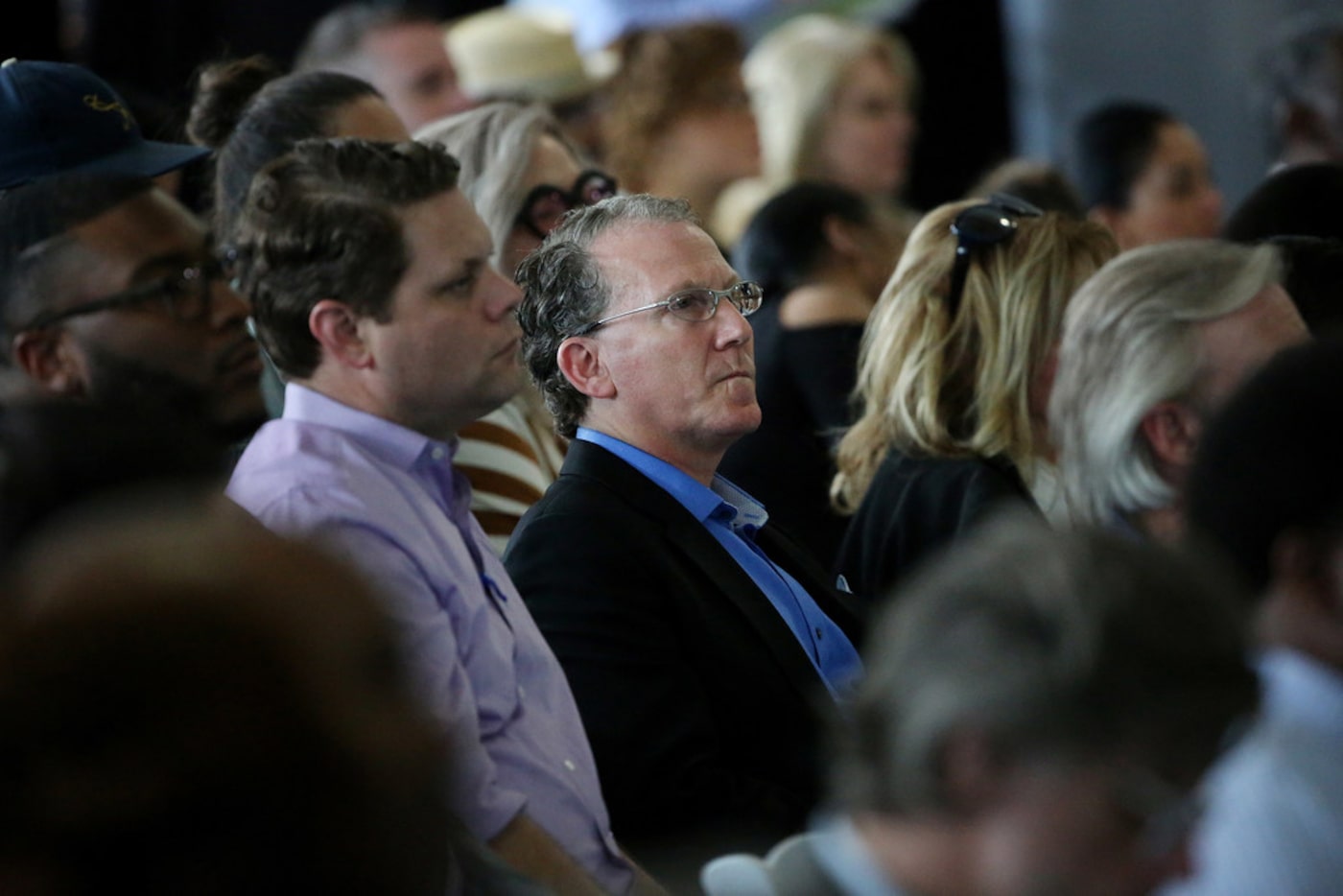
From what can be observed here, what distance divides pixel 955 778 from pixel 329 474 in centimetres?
112

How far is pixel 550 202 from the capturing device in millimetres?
3533

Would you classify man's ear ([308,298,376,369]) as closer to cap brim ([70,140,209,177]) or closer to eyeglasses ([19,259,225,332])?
eyeglasses ([19,259,225,332])

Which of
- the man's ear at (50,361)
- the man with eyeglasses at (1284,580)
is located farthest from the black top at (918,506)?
the man's ear at (50,361)

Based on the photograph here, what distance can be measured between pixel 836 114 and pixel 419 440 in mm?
3540

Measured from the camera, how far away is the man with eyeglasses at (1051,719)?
1.19 m

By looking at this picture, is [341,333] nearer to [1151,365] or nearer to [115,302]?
[115,302]

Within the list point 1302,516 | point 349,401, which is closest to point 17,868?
point 1302,516

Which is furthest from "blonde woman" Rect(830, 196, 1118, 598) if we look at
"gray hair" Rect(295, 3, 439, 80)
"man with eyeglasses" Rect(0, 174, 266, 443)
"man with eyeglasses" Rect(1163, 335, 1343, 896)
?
"gray hair" Rect(295, 3, 439, 80)

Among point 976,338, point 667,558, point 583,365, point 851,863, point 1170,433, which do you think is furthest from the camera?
point 976,338

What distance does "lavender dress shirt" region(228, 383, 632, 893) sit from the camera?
2.08 m

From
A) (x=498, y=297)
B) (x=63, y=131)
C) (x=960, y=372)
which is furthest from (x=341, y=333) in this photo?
(x=960, y=372)

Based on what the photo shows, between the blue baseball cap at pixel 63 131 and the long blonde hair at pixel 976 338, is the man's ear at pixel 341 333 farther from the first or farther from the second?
the long blonde hair at pixel 976 338

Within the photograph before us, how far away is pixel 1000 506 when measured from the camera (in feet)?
9.77

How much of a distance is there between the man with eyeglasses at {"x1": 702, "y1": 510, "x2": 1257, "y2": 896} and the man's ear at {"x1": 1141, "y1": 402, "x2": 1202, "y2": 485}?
1383 millimetres
